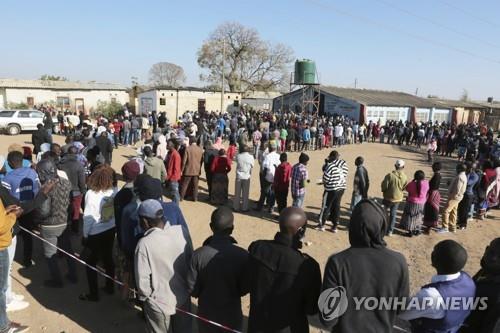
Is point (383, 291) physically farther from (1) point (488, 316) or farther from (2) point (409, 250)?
(2) point (409, 250)

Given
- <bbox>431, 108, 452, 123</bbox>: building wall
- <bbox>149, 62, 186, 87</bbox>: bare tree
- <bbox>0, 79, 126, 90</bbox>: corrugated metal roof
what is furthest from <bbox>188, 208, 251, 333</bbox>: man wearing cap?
<bbox>149, 62, 186, 87</bbox>: bare tree

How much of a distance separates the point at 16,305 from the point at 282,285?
387 centimetres

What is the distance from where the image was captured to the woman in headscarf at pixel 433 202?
25.2 feet

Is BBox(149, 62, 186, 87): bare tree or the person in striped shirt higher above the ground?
BBox(149, 62, 186, 87): bare tree

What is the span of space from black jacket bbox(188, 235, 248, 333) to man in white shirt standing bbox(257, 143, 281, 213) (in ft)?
18.0

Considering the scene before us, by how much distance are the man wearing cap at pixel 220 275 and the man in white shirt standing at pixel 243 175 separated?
5.38 meters

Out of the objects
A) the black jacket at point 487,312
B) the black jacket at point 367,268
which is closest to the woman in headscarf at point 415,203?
the black jacket at point 487,312

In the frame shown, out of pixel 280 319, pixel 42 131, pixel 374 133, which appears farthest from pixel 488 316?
pixel 374 133

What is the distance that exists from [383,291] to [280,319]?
2.68 ft

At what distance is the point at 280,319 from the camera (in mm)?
2852

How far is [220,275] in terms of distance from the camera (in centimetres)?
304

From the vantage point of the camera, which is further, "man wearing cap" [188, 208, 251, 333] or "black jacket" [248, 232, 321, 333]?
"man wearing cap" [188, 208, 251, 333]

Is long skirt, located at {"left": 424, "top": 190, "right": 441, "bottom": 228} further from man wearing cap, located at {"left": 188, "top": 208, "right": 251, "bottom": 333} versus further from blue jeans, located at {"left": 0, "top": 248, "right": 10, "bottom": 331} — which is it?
blue jeans, located at {"left": 0, "top": 248, "right": 10, "bottom": 331}

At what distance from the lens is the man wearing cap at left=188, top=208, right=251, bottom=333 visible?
120 inches
